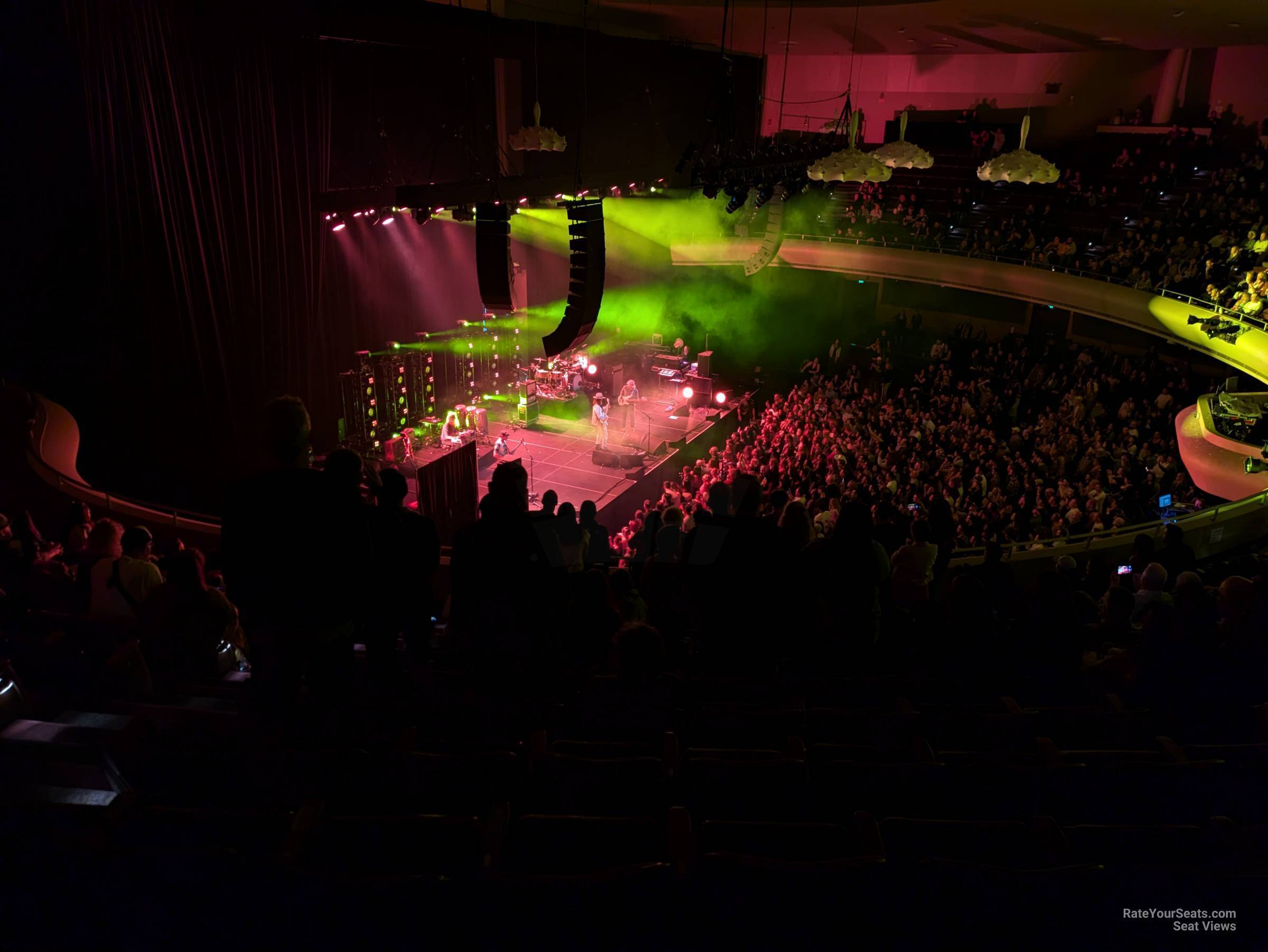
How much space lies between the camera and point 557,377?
17156 mm

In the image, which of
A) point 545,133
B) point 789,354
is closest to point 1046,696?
point 545,133

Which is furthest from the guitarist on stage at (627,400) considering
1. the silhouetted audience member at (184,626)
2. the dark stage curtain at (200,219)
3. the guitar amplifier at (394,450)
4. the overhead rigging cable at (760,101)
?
the silhouetted audience member at (184,626)

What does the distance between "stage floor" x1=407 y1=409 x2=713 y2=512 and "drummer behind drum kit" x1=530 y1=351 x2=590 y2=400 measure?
2.04 ft

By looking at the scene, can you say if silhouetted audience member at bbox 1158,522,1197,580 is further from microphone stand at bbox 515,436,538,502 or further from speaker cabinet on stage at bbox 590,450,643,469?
speaker cabinet on stage at bbox 590,450,643,469

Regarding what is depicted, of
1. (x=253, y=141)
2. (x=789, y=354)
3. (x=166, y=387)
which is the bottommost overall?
(x=789, y=354)

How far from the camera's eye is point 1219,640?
12.6 feet

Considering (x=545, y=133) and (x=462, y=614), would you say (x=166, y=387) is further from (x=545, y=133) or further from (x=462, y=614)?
(x=462, y=614)

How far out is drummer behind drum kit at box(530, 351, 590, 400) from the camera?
17062 mm

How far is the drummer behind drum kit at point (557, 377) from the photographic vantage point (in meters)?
17.1

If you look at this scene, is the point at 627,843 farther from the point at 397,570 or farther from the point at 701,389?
the point at 701,389

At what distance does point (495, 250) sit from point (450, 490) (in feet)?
11.8

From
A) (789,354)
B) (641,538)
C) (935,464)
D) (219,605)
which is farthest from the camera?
(789,354)

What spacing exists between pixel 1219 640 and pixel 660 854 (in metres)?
3.21

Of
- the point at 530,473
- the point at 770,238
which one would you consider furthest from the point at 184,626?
the point at 770,238
